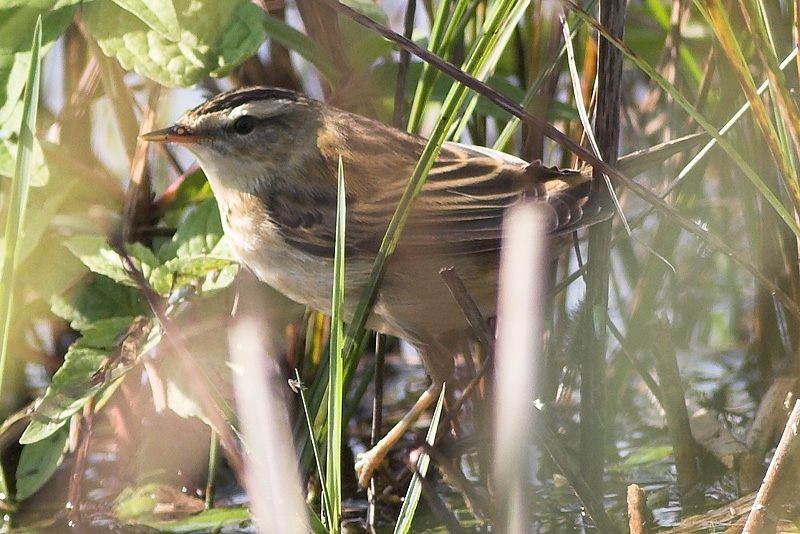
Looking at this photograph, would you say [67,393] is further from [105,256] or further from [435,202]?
[435,202]

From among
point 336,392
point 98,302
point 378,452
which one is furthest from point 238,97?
point 336,392

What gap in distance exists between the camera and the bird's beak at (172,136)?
278 cm

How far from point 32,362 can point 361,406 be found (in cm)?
115

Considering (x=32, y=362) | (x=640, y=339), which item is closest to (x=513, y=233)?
(x=640, y=339)

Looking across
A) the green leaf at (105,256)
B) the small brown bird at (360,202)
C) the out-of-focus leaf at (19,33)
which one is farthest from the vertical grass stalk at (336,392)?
the out-of-focus leaf at (19,33)

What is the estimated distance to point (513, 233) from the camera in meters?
2.53

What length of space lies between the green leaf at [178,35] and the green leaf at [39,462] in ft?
3.41

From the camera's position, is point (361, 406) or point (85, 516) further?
point (361, 406)

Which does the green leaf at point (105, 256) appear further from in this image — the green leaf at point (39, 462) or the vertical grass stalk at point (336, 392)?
the vertical grass stalk at point (336, 392)

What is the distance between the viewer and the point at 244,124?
Result: 9.70 ft

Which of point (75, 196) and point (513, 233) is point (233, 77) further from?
point (513, 233)

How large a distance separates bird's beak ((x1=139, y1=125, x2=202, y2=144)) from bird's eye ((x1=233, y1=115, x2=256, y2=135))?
0.40ft

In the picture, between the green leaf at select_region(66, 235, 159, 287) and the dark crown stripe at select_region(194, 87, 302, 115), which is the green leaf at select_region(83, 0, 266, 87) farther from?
the green leaf at select_region(66, 235, 159, 287)

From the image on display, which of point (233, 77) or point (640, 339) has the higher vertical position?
point (233, 77)
